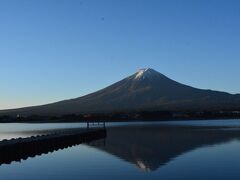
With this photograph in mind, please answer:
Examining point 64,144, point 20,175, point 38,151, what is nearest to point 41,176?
point 20,175

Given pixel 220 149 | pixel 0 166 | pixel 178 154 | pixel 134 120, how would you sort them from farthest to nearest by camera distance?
pixel 134 120
pixel 220 149
pixel 178 154
pixel 0 166

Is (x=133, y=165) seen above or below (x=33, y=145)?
below

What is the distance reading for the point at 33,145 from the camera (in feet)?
146

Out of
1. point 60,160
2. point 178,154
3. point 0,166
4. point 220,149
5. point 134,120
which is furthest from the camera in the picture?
point 134,120

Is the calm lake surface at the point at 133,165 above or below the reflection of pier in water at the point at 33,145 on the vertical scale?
below

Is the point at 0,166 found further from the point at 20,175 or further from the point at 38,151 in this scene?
the point at 38,151

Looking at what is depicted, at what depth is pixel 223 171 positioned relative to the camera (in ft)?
92.6

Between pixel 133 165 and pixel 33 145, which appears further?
pixel 33 145

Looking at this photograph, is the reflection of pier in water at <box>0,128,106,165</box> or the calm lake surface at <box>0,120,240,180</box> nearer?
the calm lake surface at <box>0,120,240,180</box>

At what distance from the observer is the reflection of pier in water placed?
1481 inches

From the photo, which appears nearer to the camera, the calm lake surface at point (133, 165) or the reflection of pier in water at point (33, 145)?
the calm lake surface at point (133, 165)

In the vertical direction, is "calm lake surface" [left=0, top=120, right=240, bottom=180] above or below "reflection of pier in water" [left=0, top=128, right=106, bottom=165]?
below

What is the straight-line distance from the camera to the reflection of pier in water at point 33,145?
123ft

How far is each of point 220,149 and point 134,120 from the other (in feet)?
474
